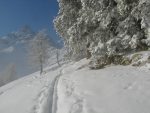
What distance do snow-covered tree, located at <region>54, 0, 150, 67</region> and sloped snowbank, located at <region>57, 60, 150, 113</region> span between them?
3.90 metres

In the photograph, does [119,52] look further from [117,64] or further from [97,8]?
[97,8]

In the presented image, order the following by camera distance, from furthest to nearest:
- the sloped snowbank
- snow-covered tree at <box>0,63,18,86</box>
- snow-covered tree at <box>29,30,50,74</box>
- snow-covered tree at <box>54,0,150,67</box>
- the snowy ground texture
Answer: snow-covered tree at <box>0,63,18,86</box> < snow-covered tree at <box>29,30,50,74</box> < snow-covered tree at <box>54,0,150,67</box> < the snowy ground texture < the sloped snowbank

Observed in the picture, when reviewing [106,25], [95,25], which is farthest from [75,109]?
[95,25]

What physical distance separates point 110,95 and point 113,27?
1061 cm

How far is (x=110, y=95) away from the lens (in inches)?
475

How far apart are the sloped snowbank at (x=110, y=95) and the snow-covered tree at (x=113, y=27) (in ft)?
12.8

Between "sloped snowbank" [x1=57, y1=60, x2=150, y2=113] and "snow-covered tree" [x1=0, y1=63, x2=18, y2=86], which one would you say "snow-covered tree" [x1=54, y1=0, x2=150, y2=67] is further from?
"snow-covered tree" [x1=0, y1=63, x2=18, y2=86]

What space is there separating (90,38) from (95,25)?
53.6 inches

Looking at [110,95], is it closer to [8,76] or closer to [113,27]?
[113,27]

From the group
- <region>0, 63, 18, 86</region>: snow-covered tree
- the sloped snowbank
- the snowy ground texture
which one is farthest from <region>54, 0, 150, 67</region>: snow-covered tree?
<region>0, 63, 18, 86</region>: snow-covered tree

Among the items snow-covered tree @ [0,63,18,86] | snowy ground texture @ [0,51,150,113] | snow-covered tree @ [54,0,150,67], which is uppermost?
snow-covered tree @ [54,0,150,67]

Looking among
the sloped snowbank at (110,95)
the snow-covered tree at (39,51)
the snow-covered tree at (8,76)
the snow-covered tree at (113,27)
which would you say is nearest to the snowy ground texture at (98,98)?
the sloped snowbank at (110,95)

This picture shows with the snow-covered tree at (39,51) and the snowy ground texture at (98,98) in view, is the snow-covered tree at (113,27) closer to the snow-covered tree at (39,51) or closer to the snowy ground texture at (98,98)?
the snowy ground texture at (98,98)

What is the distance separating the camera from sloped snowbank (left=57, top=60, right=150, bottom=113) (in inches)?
408
